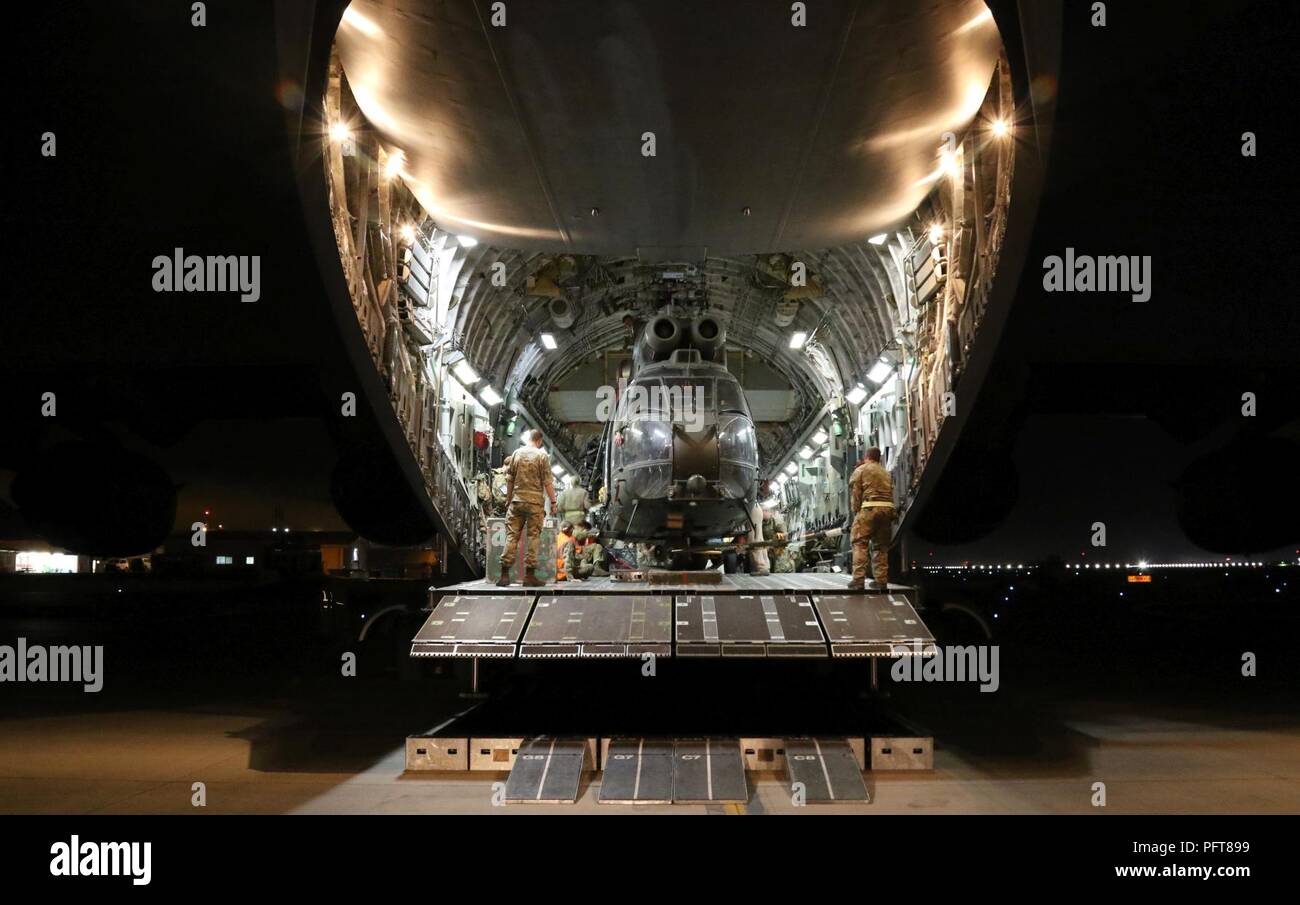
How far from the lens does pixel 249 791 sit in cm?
688

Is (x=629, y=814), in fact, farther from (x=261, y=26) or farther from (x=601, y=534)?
(x=601, y=534)

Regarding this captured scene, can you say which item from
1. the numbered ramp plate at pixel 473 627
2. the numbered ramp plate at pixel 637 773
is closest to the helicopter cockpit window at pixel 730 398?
the numbered ramp plate at pixel 473 627

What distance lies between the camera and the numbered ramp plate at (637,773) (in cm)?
643

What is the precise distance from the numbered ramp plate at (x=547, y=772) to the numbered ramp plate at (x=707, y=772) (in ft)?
2.40

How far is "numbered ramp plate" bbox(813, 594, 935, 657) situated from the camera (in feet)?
25.3

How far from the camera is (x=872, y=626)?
316 inches

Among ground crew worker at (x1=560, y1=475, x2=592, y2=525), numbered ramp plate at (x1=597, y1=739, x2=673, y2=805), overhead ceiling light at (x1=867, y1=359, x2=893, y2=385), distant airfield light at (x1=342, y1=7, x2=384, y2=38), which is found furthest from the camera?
ground crew worker at (x1=560, y1=475, x2=592, y2=525)

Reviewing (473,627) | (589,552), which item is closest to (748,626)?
(473,627)

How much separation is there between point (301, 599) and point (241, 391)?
6313mm

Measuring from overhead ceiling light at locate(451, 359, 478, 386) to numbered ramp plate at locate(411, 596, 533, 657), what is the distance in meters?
8.03

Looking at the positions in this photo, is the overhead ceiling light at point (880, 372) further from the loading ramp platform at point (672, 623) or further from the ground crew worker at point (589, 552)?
the loading ramp platform at point (672, 623)

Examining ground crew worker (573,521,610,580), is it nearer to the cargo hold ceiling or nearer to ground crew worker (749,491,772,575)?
ground crew worker (749,491,772,575)

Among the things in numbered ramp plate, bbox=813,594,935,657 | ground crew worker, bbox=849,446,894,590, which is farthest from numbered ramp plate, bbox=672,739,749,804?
ground crew worker, bbox=849,446,894,590

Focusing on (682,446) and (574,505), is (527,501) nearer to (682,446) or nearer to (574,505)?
(682,446)
